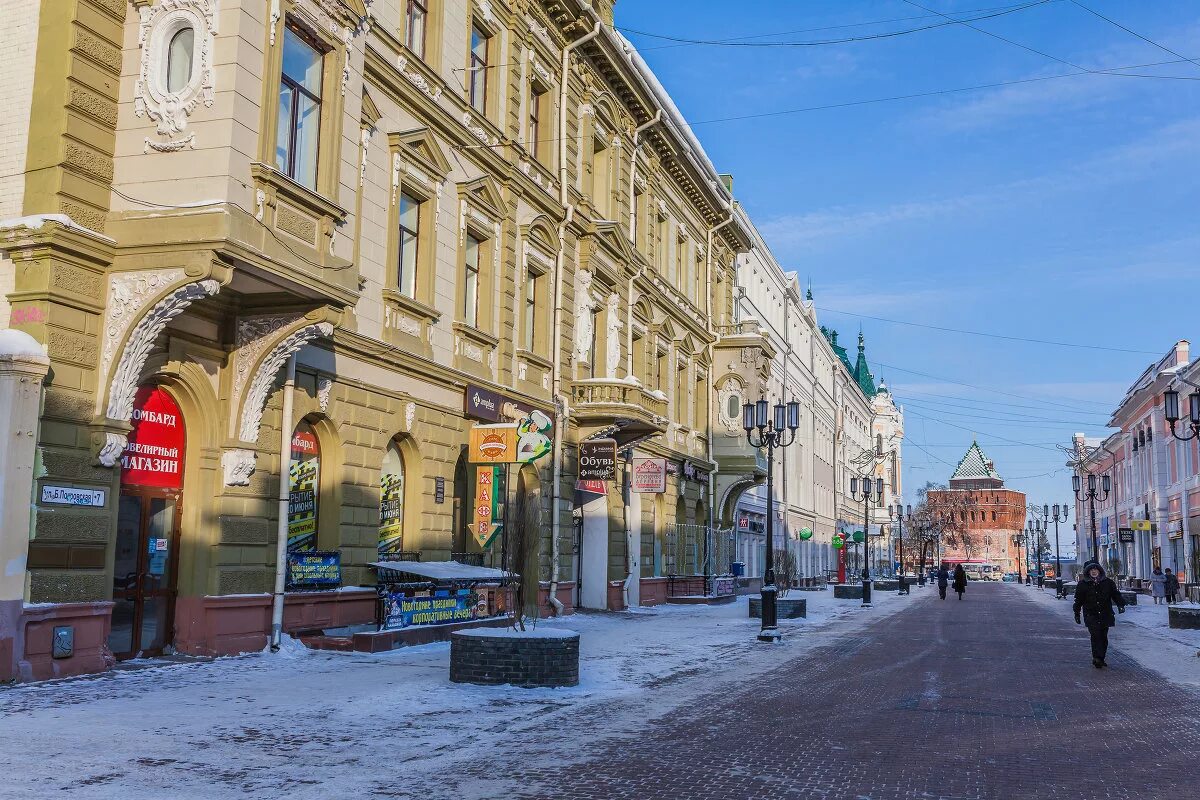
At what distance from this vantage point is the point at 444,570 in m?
19.2

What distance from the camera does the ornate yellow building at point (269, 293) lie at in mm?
12836

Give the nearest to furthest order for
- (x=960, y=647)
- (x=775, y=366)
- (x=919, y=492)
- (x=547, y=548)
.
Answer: (x=960, y=647) → (x=547, y=548) → (x=775, y=366) → (x=919, y=492)

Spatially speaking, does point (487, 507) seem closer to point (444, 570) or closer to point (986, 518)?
point (444, 570)

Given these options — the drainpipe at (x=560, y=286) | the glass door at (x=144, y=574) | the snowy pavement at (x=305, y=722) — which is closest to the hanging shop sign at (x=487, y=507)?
the snowy pavement at (x=305, y=722)

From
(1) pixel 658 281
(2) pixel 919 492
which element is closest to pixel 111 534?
(1) pixel 658 281

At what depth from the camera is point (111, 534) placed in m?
13.2

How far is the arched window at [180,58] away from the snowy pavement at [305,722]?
7.20 meters

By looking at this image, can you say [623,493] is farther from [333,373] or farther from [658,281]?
[333,373]

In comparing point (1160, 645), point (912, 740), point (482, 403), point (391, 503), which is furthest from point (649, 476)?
point (912, 740)

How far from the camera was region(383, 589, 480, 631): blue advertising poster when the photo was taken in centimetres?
1728

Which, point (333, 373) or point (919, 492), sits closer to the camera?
point (333, 373)

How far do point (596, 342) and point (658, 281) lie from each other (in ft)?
18.3

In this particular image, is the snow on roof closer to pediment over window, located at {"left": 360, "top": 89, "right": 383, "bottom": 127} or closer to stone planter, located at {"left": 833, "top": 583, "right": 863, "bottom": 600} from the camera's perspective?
pediment over window, located at {"left": 360, "top": 89, "right": 383, "bottom": 127}

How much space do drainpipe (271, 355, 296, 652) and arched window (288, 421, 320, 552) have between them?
465mm
